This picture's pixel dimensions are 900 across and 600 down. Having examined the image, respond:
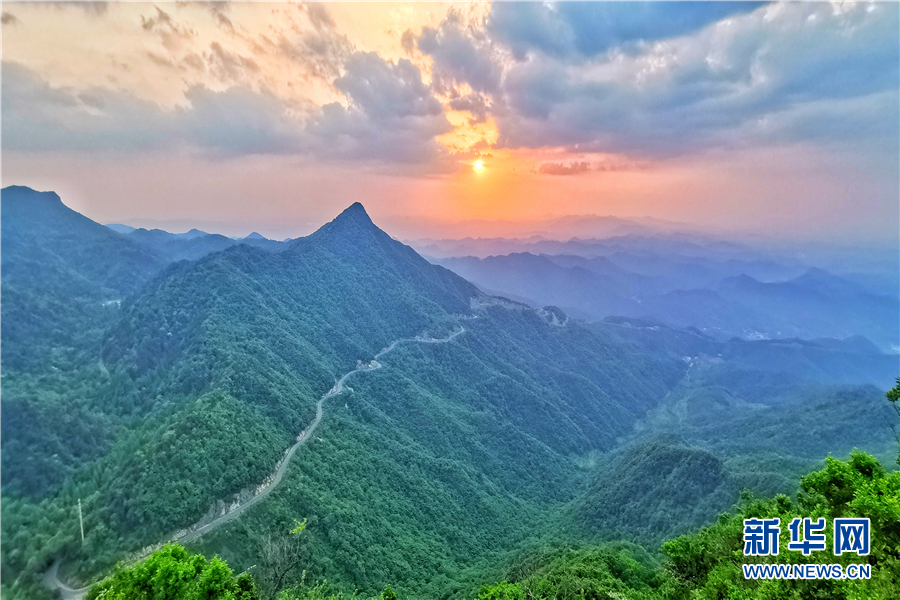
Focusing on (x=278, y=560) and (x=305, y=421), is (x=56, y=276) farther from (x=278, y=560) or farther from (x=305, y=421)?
Answer: (x=278, y=560)

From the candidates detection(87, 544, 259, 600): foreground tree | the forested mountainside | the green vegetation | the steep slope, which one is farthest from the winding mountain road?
the steep slope

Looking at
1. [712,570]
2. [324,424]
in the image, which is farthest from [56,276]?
[712,570]

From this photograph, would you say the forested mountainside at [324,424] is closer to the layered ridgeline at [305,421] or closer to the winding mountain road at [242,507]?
the layered ridgeline at [305,421]

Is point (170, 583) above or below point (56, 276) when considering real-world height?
below

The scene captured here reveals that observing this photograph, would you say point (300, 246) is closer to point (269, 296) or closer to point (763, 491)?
point (269, 296)

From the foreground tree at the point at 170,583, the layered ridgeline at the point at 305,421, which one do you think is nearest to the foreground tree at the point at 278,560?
the layered ridgeline at the point at 305,421

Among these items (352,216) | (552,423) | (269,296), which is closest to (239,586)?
(269,296)
